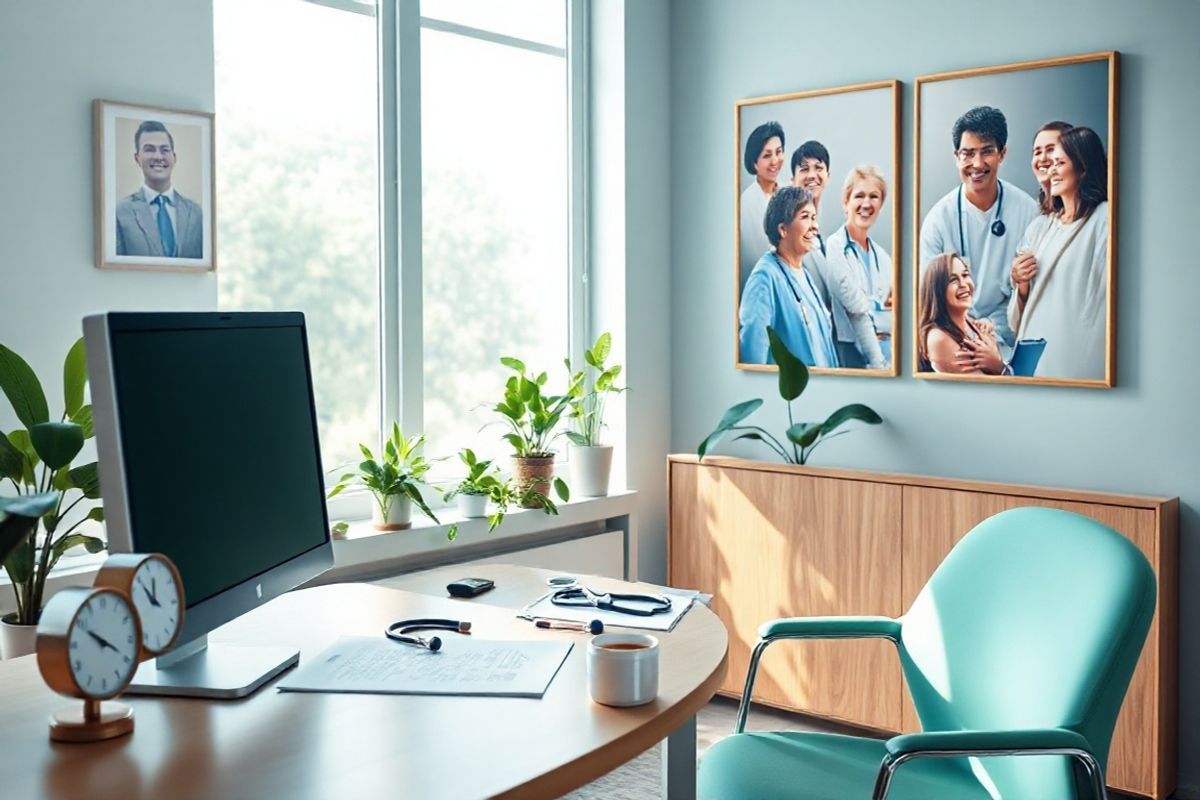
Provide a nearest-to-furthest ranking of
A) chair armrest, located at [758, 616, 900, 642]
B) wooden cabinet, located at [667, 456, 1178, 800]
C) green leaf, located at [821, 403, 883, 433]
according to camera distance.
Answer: chair armrest, located at [758, 616, 900, 642], wooden cabinet, located at [667, 456, 1178, 800], green leaf, located at [821, 403, 883, 433]

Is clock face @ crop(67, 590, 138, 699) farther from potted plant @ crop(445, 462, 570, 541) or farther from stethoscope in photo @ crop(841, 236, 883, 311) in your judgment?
stethoscope in photo @ crop(841, 236, 883, 311)

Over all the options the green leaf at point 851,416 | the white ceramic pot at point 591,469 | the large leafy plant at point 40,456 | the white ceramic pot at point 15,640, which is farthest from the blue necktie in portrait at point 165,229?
the green leaf at point 851,416

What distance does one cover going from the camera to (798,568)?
4.07 meters

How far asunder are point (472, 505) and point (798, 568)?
1114mm

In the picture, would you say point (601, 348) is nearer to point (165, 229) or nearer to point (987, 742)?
point (165, 229)

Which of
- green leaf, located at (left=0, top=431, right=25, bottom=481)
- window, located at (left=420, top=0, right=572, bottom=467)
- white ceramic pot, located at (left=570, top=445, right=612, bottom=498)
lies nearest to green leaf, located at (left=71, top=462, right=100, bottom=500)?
green leaf, located at (left=0, top=431, right=25, bottom=481)

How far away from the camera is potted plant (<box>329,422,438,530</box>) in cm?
365

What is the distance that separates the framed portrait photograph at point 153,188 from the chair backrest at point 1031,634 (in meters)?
2.09

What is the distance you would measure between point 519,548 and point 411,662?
7.40 feet

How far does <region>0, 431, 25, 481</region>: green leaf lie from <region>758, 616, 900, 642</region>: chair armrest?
5.42 feet

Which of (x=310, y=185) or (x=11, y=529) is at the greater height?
(x=310, y=185)

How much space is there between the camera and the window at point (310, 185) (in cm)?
350

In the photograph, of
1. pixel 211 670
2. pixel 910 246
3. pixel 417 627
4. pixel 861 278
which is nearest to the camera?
pixel 211 670

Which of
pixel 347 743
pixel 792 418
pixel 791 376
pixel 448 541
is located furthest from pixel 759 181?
pixel 347 743
